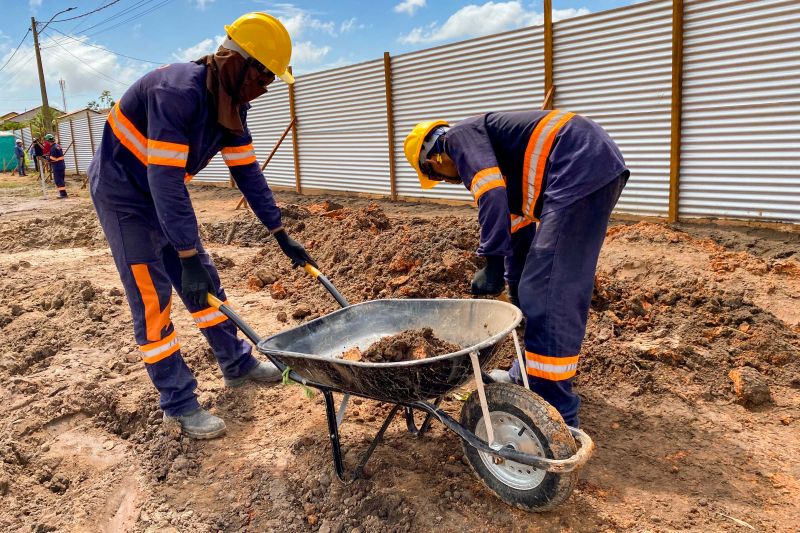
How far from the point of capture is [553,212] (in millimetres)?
2717

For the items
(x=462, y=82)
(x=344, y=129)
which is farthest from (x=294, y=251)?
(x=344, y=129)

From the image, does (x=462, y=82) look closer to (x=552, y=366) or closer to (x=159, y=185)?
(x=159, y=185)

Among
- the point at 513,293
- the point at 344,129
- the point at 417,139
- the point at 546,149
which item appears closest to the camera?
the point at 546,149

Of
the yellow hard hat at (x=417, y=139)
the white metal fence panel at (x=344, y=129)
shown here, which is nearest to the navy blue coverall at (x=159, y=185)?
the yellow hard hat at (x=417, y=139)

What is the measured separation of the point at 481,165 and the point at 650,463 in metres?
1.64

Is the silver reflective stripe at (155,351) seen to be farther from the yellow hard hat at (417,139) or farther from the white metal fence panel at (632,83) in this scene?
the white metal fence panel at (632,83)

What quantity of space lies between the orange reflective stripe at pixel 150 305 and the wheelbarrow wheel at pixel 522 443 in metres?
1.79

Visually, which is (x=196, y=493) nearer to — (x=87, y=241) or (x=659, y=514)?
(x=659, y=514)

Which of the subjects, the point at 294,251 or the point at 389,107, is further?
the point at 389,107

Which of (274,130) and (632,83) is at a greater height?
(274,130)

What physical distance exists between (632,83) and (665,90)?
414 millimetres

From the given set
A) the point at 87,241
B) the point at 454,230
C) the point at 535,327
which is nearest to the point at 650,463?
the point at 535,327

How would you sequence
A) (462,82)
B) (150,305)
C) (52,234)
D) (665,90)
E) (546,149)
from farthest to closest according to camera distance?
(52,234)
(462,82)
(665,90)
(150,305)
(546,149)

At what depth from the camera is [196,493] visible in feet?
9.36
